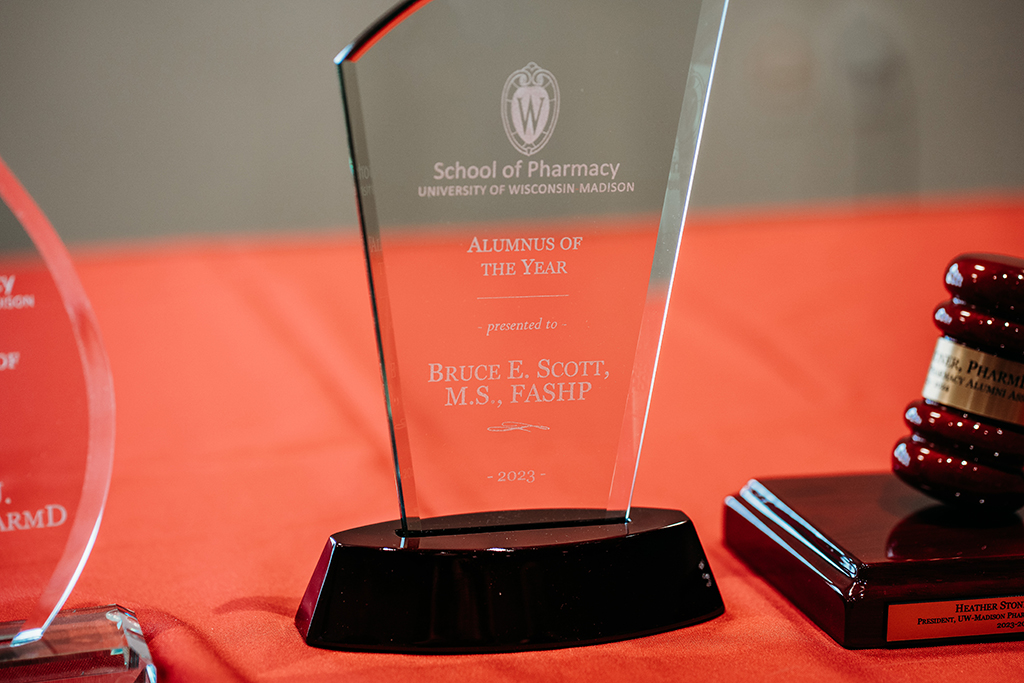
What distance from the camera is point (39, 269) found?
0.49 metres

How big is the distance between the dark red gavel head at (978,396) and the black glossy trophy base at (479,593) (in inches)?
8.9

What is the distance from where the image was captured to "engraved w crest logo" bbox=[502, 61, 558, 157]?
1.79 feet

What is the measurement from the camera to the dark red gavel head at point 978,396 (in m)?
0.59

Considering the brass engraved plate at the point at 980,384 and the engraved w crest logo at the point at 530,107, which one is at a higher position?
the engraved w crest logo at the point at 530,107

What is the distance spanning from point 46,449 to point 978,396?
601 millimetres

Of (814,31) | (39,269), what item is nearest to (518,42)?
(39,269)

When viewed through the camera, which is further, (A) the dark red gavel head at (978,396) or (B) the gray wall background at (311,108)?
(B) the gray wall background at (311,108)

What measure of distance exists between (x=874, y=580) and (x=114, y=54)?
1343 mm

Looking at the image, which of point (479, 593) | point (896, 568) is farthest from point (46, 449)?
point (896, 568)

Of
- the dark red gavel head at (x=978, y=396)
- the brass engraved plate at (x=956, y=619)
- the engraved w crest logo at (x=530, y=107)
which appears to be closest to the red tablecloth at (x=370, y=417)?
the brass engraved plate at (x=956, y=619)

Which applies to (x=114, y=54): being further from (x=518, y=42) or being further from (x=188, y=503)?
(x=518, y=42)

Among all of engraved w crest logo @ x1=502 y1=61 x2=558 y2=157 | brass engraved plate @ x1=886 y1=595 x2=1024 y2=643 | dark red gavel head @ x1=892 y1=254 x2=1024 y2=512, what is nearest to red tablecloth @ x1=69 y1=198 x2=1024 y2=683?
brass engraved plate @ x1=886 y1=595 x2=1024 y2=643
